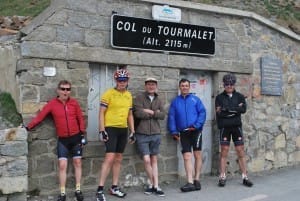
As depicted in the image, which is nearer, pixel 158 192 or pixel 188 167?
pixel 158 192

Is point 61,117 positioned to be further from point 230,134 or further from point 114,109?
point 230,134

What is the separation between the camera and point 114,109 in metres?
7.29

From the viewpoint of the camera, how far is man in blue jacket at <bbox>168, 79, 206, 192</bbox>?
807 centimetres

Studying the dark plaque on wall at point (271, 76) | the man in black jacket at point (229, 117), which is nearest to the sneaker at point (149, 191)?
the man in black jacket at point (229, 117)

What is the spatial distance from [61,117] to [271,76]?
534 cm


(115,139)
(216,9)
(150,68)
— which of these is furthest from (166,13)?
(115,139)

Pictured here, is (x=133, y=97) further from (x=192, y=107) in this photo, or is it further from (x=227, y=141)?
(x=227, y=141)

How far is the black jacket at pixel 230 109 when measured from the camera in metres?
8.30

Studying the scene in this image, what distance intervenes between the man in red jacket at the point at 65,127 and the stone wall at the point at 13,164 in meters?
0.38

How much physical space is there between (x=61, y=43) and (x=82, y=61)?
0.47 meters

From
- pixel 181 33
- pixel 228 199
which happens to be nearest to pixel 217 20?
pixel 181 33

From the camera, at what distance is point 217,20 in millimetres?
9320

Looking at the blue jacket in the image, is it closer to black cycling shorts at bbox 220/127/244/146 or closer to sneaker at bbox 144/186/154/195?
black cycling shorts at bbox 220/127/244/146

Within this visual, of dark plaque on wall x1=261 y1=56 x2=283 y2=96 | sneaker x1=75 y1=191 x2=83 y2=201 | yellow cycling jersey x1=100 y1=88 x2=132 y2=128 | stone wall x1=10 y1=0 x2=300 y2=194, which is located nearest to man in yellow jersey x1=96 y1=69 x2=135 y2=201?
yellow cycling jersey x1=100 y1=88 x2=132 y2=128
